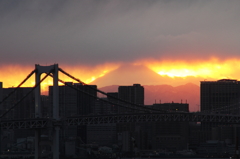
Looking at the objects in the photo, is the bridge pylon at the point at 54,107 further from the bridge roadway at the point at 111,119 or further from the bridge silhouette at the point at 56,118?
the bridge roadway at the point at 111,119

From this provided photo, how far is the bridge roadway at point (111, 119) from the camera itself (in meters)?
87.6

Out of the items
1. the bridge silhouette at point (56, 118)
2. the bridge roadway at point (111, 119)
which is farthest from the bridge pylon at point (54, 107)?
the bridge roadway at point (111, 119)

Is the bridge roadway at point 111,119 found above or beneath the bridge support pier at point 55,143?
above

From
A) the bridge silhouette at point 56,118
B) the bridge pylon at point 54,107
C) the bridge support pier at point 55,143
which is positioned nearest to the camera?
the bridge support pier at point 55,143

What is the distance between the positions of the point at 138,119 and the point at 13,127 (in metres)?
23.6

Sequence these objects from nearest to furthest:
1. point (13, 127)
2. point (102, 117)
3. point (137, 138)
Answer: point (13, 127), point (102, 117), point (137, 138)

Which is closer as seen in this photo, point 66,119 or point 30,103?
point 66,119

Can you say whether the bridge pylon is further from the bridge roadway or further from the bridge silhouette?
the bridge roadway

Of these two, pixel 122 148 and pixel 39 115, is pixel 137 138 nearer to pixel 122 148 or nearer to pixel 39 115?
pixel 122 148

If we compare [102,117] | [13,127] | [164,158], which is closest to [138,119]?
[102,117]

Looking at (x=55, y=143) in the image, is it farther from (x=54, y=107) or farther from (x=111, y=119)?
(x=111, y=119)

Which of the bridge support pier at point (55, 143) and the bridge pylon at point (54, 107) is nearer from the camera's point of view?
the bridge support pier at point (55, 143)

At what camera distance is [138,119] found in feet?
347

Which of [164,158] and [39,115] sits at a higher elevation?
[39,115]
